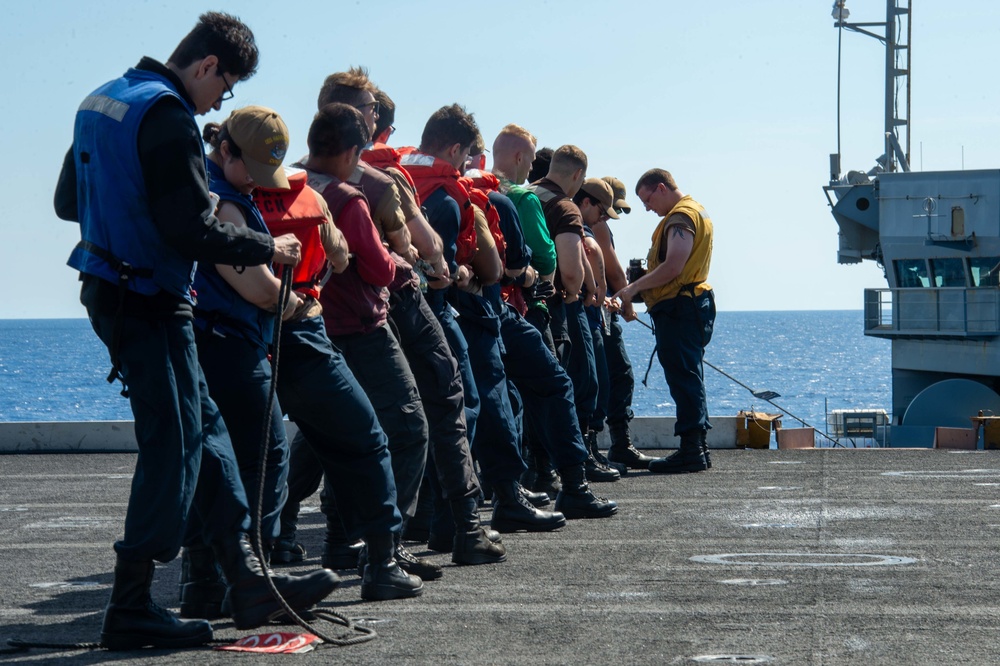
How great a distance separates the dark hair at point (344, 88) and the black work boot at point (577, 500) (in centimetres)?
255

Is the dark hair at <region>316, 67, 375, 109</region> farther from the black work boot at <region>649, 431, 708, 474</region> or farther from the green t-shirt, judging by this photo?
the black work boot at <region>649, 431, 708, 474</region>

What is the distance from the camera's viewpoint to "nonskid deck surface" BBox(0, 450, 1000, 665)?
438 cm

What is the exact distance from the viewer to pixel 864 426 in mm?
41719

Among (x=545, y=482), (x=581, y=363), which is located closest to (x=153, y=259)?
(x=545, y=482)

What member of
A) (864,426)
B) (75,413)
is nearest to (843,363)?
(75,413)

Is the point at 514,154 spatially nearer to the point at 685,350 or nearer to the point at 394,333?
the point at 394,333

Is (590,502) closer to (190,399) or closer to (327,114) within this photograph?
(327,114)

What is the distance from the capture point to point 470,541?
6137mm

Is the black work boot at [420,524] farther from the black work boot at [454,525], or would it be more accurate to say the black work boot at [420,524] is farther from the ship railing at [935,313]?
the ship railing at [935,313]

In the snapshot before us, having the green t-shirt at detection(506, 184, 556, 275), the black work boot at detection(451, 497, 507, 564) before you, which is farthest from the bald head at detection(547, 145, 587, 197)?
the black work boot at detection(451, 497, 507, 564)

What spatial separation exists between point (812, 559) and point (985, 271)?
32651 millimetres

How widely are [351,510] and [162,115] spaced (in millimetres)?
1725

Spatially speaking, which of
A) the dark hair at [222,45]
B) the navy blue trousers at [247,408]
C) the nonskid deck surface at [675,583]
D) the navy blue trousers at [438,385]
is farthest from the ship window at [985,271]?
the dark hair at [222,45]

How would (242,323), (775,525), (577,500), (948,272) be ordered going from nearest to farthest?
(242,323), (775,525), (577,500), (948,272)
